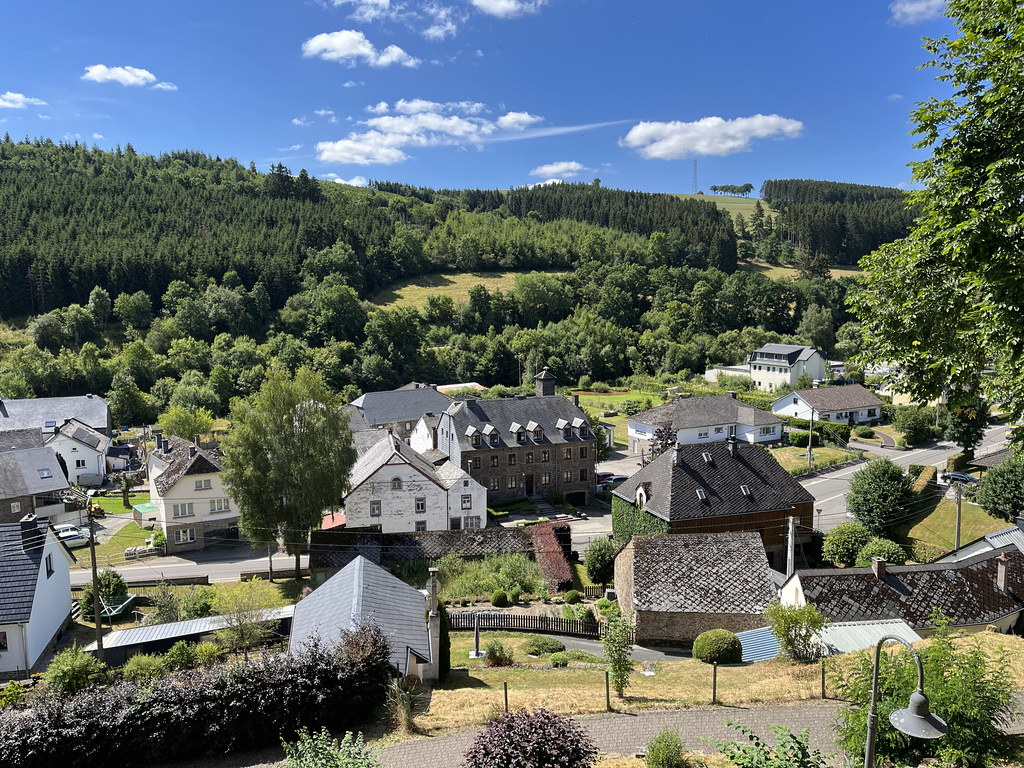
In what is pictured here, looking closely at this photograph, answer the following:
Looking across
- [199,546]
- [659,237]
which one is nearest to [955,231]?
[199,546]

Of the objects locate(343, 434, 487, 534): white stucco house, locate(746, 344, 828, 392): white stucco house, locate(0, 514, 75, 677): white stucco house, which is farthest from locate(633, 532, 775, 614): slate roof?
locate(746, 344, 828, 392): white stucco house

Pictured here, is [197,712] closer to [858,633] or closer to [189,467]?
[858,633]

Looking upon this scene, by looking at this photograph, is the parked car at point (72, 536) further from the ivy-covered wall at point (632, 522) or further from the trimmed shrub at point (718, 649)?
the trimmed shrub at point (718, 649)

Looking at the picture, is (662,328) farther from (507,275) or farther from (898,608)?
(898,608)

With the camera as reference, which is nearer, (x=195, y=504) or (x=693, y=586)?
(x=693, y=586)

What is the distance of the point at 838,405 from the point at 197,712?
245 feet

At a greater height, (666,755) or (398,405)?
(398,405)

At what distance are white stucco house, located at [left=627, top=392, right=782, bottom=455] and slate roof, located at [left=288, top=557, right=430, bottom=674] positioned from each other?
49.4m

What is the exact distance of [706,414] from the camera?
2758 inches

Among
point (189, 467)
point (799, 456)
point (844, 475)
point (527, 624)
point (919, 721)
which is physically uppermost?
point (919, 721)

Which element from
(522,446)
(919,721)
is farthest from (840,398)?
(919,721)

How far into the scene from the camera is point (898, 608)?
26.4m

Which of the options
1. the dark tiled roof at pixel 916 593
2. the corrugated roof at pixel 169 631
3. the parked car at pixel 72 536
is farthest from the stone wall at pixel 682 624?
the parked car at pixel 72 536

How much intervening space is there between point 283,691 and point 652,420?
58.6 metres
